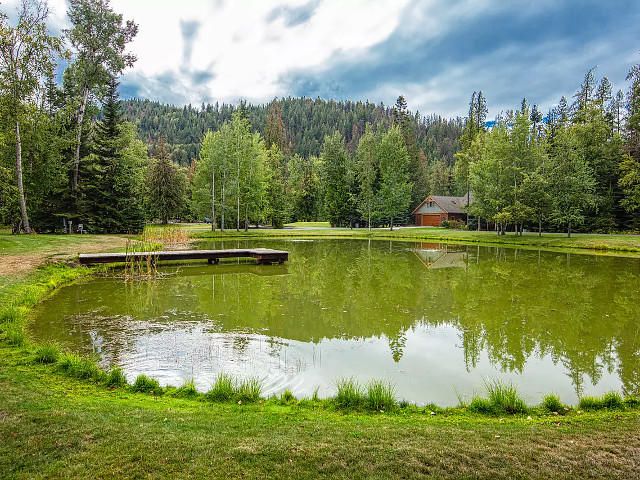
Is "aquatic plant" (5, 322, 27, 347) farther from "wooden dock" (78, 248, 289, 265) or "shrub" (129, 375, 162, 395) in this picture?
"wooden dock" (78, 248, 289, 265)

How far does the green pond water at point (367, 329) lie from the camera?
6867 millimetres

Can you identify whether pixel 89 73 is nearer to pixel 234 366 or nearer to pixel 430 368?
pixel 234 366

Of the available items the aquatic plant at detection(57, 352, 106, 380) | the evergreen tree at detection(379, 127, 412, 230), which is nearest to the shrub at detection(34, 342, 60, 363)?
the aquatic plant at detection(57, 352, 106, 380)

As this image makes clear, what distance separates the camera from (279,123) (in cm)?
7194

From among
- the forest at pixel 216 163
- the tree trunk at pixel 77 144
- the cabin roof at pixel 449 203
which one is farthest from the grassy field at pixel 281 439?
the cabin roof at pixel 449 203

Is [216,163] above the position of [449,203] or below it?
above

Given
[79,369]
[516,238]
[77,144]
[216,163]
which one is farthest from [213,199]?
[79,369]

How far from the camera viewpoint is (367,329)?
957 centimetres

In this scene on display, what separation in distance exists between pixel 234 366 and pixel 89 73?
32562mm

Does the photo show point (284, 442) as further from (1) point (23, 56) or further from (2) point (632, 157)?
(2) point (632, 157)

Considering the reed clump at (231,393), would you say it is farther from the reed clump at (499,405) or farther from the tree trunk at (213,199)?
the tree trunk at (213,199)

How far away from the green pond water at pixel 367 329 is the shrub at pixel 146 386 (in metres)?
0.49

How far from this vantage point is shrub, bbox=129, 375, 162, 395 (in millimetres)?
5844

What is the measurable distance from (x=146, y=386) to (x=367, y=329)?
5348 millimetres
